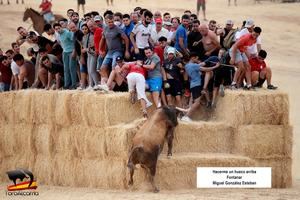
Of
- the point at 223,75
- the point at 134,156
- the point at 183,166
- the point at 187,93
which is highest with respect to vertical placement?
the point at 223,75

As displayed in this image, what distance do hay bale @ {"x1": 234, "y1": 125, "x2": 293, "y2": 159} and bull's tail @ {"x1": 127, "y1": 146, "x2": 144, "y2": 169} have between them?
8.69ft

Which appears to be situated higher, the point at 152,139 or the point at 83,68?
the point at 83,68

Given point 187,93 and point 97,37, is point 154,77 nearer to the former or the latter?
point 187,93

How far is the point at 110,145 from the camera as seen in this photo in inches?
827

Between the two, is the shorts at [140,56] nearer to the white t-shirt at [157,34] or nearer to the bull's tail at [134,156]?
the white t-shirt at [157,34]

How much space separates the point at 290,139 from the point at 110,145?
413 centimetres

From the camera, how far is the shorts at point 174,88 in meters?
21.6

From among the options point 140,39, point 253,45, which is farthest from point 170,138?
point 253,45

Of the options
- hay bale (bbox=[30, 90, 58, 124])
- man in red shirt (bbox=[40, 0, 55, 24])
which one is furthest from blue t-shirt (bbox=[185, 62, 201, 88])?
man in red shirt (bbox=[40, 0, 55, 24])

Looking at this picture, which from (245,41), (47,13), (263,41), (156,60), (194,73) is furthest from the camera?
(263,41)

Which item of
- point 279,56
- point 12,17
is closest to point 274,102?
point 279,56

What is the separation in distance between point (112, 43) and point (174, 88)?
1.70m

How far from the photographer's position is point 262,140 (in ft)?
71.1

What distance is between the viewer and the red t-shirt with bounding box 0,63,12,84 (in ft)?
81.4
